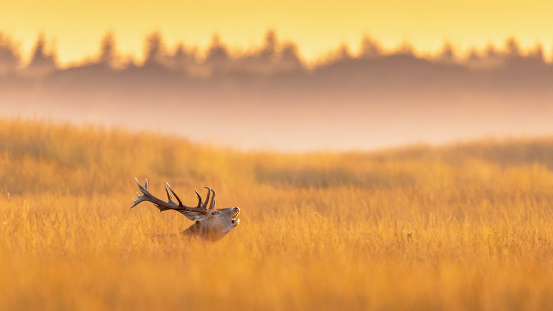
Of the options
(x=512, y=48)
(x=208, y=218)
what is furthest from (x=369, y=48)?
(x=208, y=218)

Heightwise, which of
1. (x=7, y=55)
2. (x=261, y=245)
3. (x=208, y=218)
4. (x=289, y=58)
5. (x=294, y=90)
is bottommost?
(x=261, y=245)

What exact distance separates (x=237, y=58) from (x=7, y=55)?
71.0 feet

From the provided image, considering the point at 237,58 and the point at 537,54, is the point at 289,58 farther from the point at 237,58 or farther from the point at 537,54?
the point at 537,54

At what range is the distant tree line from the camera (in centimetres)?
5591

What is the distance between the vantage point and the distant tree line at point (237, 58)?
5591 centimetres

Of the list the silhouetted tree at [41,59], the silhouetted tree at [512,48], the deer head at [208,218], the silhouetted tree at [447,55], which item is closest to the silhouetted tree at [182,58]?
the silhouetted tree at [41,59]

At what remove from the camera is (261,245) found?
20.5 feet

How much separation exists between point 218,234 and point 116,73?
62.2 m

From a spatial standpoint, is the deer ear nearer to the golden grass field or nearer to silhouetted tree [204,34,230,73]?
the golden grass field

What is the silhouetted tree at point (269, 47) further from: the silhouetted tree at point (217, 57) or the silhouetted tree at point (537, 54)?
the silhouetted tree at point (537, 54)

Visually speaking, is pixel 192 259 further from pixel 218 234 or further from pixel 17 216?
pixel 17 216

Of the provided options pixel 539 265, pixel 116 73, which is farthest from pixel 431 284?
pixel 116 73

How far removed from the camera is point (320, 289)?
172 inches

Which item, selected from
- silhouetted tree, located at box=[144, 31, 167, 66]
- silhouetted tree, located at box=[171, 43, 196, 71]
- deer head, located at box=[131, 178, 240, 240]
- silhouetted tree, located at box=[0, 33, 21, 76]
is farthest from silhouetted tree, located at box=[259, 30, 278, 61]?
deer head, located at box=[131, 178, 240, 240]
